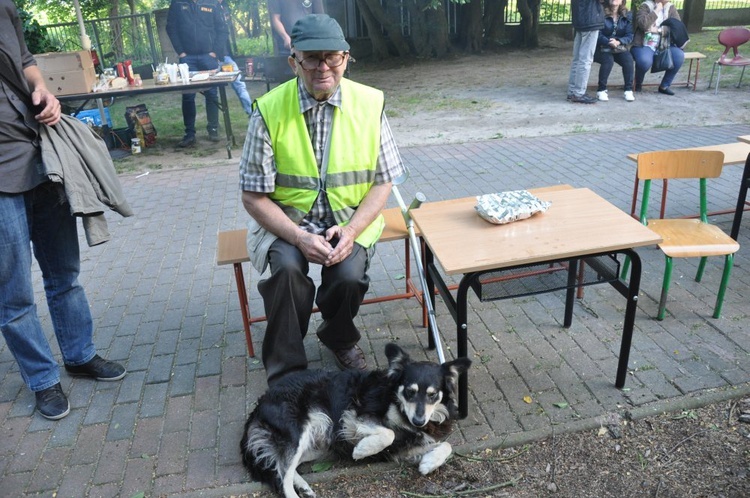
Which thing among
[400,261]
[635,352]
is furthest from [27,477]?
[635,352]

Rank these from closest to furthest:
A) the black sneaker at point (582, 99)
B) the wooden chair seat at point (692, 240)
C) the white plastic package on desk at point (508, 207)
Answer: the white plastic package on desk at point (508, 207) < the wooden chair seat at point (692, 240) < the black sneaker at point (582, 99)

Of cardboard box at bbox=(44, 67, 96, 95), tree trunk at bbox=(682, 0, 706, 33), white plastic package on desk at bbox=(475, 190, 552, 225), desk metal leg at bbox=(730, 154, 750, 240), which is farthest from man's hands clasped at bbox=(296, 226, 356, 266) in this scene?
tree trunk at bbox=(682, 0, 706, 33)

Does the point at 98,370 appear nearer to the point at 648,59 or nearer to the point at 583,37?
the point at 583,37

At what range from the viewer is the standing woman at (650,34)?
958 centimetres

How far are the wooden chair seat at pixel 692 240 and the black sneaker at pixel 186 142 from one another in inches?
267

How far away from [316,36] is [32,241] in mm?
1833

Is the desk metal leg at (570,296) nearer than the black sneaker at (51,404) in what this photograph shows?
No

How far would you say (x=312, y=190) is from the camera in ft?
9.87

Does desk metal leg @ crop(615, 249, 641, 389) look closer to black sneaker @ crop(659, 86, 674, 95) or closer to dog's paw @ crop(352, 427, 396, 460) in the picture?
dog's paw @ crop(352, 427, 396, 460)

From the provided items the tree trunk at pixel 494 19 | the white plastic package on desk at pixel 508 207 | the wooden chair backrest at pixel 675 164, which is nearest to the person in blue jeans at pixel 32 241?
the white plastic package on desk at pixel 508 207

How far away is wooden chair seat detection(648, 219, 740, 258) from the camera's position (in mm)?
3422

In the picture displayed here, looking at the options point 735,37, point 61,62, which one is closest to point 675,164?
point 61,62

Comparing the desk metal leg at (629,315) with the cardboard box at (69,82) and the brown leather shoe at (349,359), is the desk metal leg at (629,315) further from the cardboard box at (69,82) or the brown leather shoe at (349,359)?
the cardboard box at (69,82)

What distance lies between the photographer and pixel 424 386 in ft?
7.89
